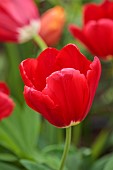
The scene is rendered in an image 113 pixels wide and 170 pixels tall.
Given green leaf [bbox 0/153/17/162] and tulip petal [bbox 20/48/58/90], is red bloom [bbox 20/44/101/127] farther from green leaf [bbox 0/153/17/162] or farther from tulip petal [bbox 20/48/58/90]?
green leaf [bbox 0/153/17/162]

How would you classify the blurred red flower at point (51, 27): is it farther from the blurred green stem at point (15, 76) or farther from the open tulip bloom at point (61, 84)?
the open tulip bloom at point (61, 84)

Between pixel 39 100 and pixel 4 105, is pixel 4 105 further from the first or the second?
pixel 39 100

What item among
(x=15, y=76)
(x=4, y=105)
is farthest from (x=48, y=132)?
(x=4, y=105)

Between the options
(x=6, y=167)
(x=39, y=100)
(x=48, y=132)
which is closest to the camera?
(x=39, y=100)

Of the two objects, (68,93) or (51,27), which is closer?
(68,93)

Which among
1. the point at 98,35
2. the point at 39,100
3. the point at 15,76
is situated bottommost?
the point at 39,100

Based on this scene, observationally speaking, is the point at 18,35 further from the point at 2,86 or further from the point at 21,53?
the point at 21,53
